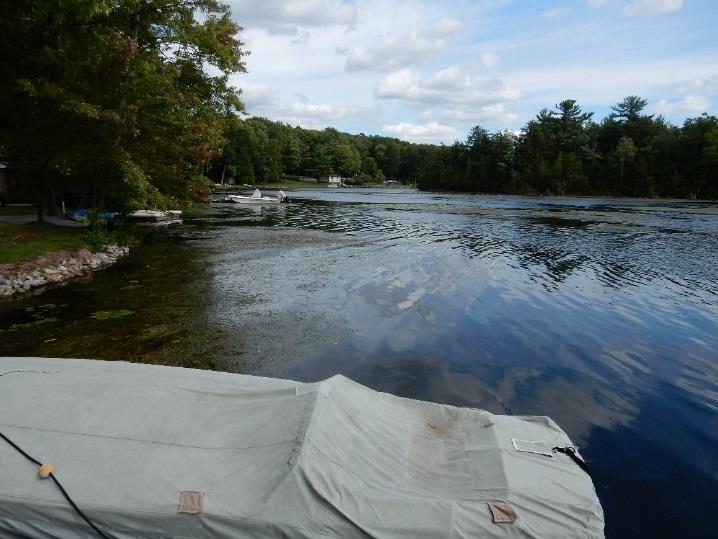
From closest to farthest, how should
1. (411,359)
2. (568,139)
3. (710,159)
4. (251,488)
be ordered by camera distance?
(251,488) → (411,359) → (710,159) → (568,139)

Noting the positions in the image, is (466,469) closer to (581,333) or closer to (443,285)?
(581,333)

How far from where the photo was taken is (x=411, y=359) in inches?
477

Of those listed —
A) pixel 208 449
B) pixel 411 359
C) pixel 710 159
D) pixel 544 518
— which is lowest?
pixel 411 359

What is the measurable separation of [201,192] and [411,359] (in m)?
21.3

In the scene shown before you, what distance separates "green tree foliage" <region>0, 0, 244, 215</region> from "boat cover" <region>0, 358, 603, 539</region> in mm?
18036

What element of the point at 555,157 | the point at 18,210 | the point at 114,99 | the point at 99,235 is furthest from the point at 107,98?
the point at 555,157

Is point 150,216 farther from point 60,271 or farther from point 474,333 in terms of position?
point 474,333

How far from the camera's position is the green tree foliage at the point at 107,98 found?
21016 mm

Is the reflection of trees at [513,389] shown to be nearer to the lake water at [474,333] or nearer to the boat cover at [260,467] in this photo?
the lake water at [474,333]

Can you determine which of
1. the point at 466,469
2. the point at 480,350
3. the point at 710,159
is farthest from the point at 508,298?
the point at 710,159

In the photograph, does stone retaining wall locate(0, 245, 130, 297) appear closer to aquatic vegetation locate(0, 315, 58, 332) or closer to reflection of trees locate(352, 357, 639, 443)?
aquatic vegetation locate(0, 315, 58, 332)

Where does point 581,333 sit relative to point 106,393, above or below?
below

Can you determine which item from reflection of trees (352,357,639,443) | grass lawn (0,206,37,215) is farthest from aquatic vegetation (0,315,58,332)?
grass lawn (0,206,37,215)

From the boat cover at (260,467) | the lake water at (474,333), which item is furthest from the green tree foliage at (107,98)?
the boat cover at (260,467)
